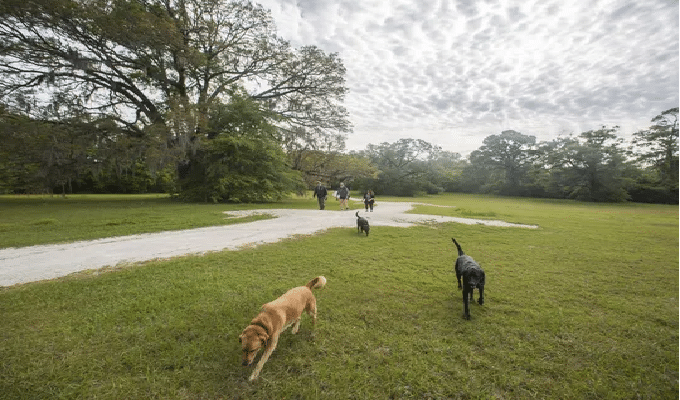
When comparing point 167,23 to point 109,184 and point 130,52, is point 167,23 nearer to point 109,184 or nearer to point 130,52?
point 130,52

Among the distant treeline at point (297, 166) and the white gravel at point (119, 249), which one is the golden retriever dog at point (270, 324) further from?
the distant treeline at point (297, 166)

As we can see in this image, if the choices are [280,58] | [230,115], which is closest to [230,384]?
[230,115]

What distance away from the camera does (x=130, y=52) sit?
1509 centimetres

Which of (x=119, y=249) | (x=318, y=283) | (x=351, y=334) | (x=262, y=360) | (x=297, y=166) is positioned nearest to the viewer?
(x=262, y=360)

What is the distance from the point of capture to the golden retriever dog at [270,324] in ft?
6.68

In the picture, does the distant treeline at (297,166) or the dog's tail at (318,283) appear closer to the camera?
the dog's tail at (318,283)

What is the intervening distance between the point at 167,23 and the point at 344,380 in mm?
17832

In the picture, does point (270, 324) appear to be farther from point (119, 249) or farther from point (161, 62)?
point (161, 62)

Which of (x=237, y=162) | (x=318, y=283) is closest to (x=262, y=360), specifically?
(x=318, y=283)

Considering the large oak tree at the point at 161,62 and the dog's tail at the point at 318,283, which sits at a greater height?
the large oak tree at the point at 161,62

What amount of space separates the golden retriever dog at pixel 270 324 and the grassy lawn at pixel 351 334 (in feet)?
0.58

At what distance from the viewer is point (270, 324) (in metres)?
2.21

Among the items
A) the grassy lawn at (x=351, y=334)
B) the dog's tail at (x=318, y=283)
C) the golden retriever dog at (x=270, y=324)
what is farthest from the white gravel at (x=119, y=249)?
the golden retriever dog at (x=270, y=324)

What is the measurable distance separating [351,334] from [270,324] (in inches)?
35.7
